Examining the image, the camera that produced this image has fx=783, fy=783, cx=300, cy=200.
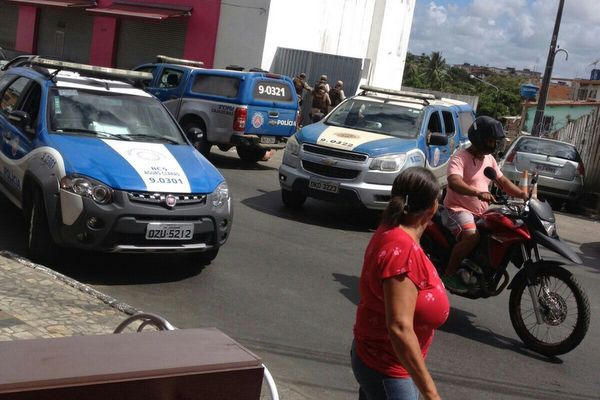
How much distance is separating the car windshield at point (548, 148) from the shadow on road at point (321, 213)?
699 centimetres

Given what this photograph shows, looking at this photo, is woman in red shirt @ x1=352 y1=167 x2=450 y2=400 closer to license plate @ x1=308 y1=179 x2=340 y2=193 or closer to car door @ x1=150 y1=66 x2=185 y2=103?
license plate @ x1=308 y1=179 x2=340 y2=193

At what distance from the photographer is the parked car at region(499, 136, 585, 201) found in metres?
17.2

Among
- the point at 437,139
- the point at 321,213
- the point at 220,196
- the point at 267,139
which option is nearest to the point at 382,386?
the point at 220,196

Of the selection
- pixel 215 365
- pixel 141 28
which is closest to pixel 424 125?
pixel 215 365

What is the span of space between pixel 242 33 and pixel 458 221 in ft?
62.7

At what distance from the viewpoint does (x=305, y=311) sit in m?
6.94

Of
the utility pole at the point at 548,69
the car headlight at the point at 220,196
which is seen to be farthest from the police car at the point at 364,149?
the utility pole at the point at 548,69

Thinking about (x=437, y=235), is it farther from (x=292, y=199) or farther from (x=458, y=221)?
(x=292, y=199)

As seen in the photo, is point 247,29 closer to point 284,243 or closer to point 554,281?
point 284,243

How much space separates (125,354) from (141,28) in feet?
86.9

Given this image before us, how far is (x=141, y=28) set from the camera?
91.1 feet

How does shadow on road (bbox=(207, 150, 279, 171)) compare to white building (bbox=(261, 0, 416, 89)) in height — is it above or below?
below

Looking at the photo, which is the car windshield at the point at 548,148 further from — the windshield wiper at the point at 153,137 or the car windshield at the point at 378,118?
the windshield wiper at the point at 153,137

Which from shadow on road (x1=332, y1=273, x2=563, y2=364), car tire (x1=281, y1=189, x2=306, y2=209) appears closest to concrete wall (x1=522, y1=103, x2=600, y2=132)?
car tire (x1=281, y1=189, x2=306, y2=209)
